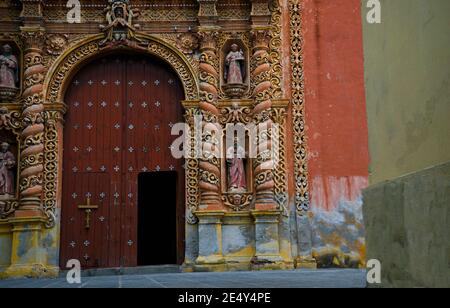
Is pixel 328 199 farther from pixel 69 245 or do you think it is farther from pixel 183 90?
pixel 69 245

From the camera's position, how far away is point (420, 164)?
3.21 meters

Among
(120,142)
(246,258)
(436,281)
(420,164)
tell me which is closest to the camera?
(436,281)

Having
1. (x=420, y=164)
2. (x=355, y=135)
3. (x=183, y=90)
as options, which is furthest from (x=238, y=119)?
(x=420, y=164)

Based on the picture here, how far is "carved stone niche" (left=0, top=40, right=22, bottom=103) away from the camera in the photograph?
31.0 feet

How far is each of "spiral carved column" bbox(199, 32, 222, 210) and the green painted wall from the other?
17.7 ft

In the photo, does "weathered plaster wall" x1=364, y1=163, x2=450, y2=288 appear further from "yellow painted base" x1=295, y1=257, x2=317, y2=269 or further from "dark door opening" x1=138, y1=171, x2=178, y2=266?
"dark door opening" x1=138, y1=171, x2=178, y2=266

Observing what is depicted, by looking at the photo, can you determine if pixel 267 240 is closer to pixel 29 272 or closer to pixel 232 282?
pixel 232 282

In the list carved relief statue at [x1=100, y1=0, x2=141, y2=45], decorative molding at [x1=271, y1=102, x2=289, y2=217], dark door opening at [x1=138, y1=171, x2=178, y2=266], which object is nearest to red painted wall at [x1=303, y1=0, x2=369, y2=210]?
decorative molding at [x1=271, y1=102, x2=289, y2=217]

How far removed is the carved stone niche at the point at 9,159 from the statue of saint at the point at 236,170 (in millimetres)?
3391

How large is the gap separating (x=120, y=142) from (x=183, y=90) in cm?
136

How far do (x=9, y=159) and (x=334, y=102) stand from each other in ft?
17.6

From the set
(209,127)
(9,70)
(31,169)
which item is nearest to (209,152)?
(209,127)

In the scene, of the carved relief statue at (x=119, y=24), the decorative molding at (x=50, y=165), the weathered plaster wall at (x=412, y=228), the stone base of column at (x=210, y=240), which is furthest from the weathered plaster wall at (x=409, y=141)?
the decorative molding at (x=50, y=165)

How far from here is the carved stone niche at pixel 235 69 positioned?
9.66 metres
